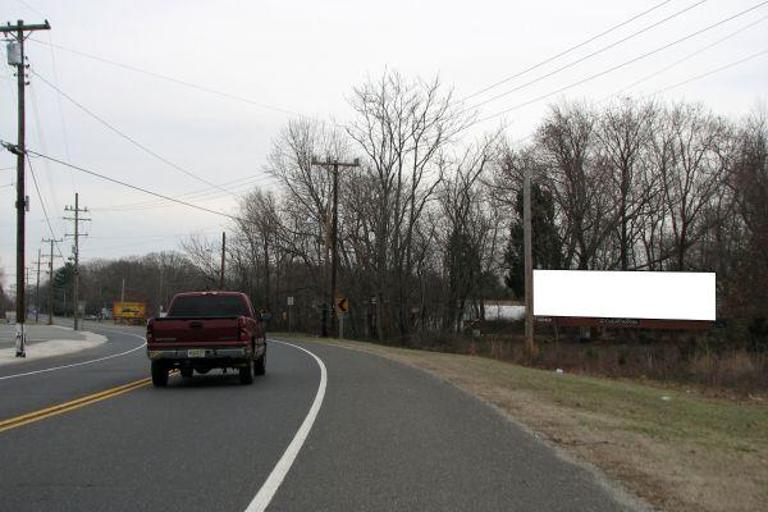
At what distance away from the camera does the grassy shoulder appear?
7.05 metres

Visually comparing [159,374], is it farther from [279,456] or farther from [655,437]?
[655,437]

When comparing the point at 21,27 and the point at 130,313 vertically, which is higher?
the point at 21,27

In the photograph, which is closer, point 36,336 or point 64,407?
point 64,407

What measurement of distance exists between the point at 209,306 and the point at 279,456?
10843 mm

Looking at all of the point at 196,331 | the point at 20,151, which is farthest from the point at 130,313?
the point at 196,331

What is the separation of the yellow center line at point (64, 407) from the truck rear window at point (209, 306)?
7.31 ft

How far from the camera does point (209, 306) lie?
19.0 meters

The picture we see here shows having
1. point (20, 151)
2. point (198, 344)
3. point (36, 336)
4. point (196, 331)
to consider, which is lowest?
point (36, 336)

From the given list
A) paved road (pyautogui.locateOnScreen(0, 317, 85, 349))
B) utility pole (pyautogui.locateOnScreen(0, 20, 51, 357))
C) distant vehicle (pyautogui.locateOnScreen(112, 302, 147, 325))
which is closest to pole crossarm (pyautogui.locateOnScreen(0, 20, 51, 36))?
utility pole (pyautogui.locateOnScreen(0, 20, 51, 357))

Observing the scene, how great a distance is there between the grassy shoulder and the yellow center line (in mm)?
7186

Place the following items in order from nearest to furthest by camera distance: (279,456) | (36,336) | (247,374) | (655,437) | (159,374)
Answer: (279,456) < (655,437) < (159,374) < (247,374) < (36,336)

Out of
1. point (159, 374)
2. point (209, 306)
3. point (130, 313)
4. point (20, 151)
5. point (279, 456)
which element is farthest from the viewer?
point (130, 313)

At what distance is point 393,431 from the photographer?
34.3 ft

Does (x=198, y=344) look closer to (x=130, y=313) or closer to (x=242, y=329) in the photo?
(x=242, y=329)
